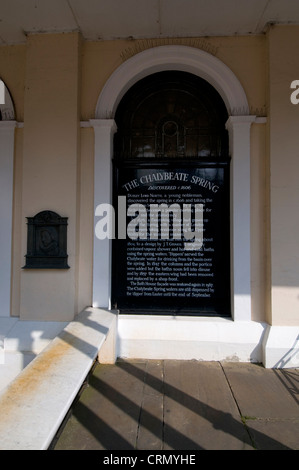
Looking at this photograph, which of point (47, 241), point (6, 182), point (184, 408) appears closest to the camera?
point (184, 408)

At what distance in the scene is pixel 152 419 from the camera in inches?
111

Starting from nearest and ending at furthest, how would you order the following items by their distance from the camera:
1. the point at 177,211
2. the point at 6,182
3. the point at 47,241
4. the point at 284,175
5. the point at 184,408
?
1. the point at 184,408
2. the point at 284,175
3. the point at 47,241
4. the point at 177,211
5. the point at 6,182

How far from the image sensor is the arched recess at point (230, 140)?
4145mm

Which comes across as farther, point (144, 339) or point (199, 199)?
point (199, 199)

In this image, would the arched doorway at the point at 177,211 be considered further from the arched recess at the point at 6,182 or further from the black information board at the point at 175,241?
the arched recess at the point at 6,182

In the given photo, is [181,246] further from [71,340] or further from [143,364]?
[71,340]

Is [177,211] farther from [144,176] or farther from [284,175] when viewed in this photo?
[284,175]

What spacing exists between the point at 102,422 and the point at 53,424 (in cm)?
105

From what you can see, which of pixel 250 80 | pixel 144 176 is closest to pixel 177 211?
pixel 144 176

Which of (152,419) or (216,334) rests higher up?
(216,334)

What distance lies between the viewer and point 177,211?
4371 millimetres

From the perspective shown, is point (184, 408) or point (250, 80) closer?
point (184, 408)

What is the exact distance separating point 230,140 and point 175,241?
1.73 m

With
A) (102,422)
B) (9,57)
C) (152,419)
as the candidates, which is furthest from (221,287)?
(9,57)
